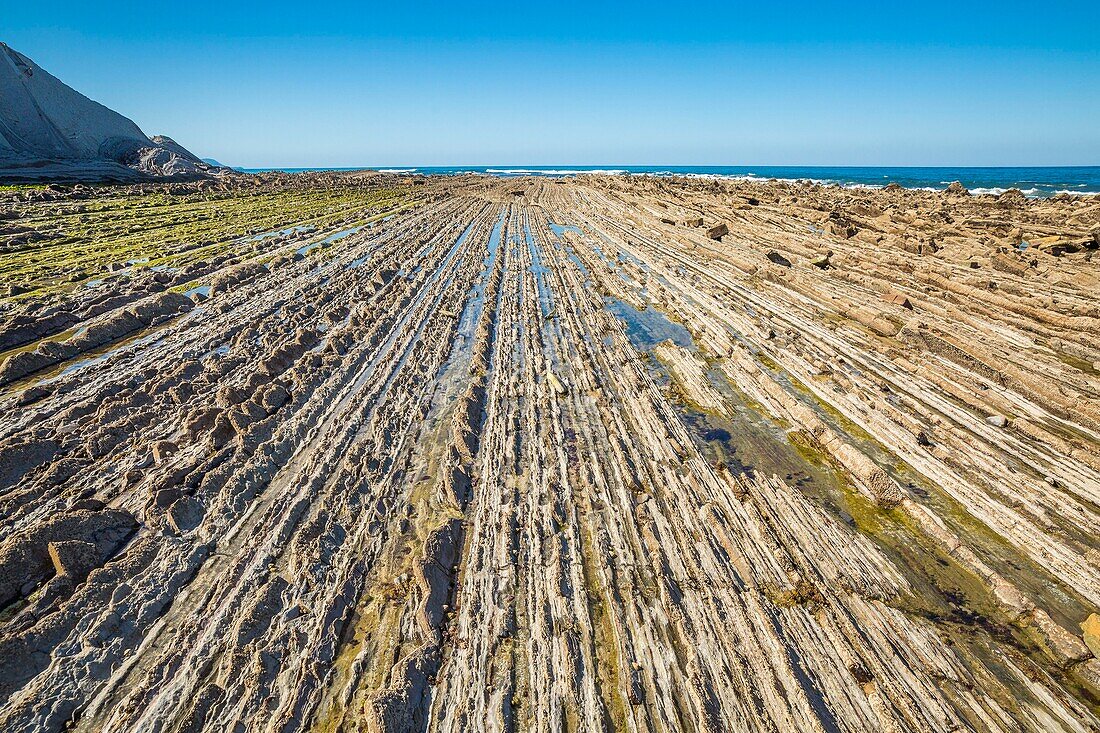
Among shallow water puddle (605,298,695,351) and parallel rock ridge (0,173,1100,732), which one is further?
shallow water puddle (605,298,695,351)

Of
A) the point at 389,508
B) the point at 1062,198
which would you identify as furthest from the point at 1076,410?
the point at 1062,198

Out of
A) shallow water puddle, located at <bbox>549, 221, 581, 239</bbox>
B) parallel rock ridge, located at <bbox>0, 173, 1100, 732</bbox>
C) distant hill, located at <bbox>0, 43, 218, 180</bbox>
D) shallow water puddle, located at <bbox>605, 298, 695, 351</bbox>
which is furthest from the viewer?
distant hill, located at <bbox>0, 43, 218, 180</bbox>

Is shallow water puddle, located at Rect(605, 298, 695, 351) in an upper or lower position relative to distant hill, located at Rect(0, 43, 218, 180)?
lower

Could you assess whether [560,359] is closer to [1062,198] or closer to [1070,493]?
[1070,493]

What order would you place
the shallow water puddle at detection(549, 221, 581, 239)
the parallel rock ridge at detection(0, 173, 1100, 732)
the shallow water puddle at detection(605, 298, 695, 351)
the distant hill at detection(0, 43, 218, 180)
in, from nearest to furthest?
the parallel rock ridge at detection(0, 173, 1100, 732) < the shallow water puddle at detection(605, 298, 695, 351) < the shallow water puddle at detection(549, 221, 581, 239) < the distant hill at detection(0, 43, 218, 180)

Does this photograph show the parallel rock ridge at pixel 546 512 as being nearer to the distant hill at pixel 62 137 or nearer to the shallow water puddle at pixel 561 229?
the shallow water puddle at pixel 561 229

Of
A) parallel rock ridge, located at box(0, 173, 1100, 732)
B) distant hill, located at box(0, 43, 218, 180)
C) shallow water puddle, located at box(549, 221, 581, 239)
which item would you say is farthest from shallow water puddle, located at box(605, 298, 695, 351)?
distant hill, located at box(0, 43, 218, 180)

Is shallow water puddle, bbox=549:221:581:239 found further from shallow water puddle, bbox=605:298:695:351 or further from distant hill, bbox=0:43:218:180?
distant hill, bbox=0:43:218:180
